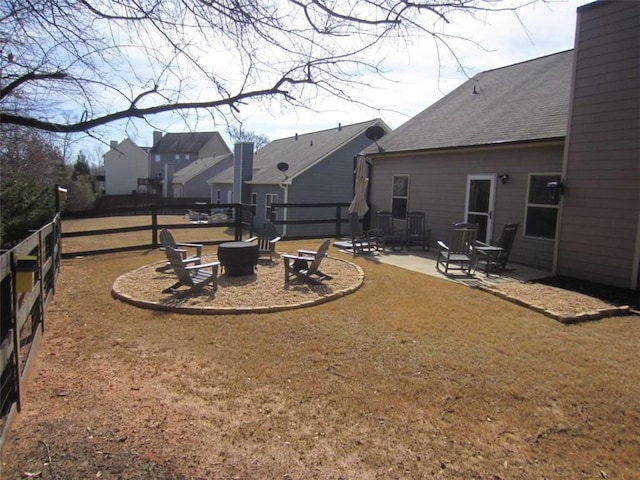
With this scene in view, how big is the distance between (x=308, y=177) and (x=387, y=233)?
966 cm

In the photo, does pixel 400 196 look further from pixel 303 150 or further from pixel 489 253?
pixel 303 150

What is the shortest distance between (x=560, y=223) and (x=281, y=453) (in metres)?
7.67

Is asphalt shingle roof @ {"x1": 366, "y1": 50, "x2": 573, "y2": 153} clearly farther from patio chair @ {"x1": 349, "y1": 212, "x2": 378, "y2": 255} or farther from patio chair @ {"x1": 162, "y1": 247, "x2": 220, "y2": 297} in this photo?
patio chair @ {"x1": 162, "y1": 247, "x2": 220, "y2": 297}

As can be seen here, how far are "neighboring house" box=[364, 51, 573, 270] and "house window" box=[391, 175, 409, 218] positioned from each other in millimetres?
33

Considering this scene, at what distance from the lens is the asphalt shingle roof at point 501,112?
974cm

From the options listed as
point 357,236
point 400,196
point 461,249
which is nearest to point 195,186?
point 400,196

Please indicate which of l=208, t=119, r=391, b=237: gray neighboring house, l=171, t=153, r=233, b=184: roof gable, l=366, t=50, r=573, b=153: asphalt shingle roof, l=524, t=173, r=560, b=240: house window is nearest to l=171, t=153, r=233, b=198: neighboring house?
l=171, t=153, r=233, b=184: roof gable

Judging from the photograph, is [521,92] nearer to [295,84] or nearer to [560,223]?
[560,223]

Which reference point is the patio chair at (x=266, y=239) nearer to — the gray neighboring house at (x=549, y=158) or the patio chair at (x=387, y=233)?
the patio chair at (x=387, y=233)

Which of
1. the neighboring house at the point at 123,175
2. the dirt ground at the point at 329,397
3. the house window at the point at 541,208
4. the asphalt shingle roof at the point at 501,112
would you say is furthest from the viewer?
the neighboring house at the point at 123,175

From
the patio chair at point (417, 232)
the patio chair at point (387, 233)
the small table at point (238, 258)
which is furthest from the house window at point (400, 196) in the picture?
the small table at point (238, 258)

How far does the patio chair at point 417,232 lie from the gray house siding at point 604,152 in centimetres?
396

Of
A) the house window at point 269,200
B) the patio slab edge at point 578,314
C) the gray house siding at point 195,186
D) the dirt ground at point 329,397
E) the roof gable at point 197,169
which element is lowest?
the dirt ground at point 329,397

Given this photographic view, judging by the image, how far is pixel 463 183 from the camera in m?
11.3
